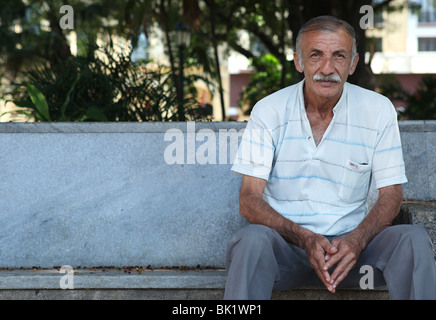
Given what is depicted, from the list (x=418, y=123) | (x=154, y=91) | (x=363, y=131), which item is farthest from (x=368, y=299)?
(x=154, y=91)

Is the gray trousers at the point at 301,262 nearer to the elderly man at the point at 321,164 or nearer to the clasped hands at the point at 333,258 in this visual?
the elderly man at the point at 321,164

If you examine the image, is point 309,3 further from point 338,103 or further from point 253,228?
point 253,228

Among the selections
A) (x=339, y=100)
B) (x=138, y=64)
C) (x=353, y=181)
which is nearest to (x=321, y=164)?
(x=353, y=181)

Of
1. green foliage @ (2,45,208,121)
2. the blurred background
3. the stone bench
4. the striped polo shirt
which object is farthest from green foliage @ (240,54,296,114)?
the striped polo shirt

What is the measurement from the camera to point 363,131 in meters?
3.05

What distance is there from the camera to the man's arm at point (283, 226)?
2645 millimetres

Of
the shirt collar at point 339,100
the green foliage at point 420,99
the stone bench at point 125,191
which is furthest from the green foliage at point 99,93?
the green foliage at point 420,99

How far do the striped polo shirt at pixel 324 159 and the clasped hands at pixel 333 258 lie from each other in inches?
11.4

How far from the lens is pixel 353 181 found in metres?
3.00

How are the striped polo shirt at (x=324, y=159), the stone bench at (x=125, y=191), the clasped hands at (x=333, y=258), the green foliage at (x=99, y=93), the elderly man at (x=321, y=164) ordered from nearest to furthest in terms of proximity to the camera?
1. the clasped hands at (x=333, y=258)
2. the elderly man at (x=321, y=164)
3. the striped polo shirt at (x=324, y=159)
4. the stone bench at (x=125, y=191)
5. the green foliage at (x=99, y=93)

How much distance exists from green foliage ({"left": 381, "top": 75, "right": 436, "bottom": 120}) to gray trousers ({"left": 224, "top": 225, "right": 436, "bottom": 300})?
20.7ft

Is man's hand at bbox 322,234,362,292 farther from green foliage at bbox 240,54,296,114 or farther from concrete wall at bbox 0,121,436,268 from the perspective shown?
green foliage at bbox 240,54,296,114

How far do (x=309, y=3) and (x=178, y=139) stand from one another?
5.00 metres

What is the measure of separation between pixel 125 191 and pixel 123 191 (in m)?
0.01
